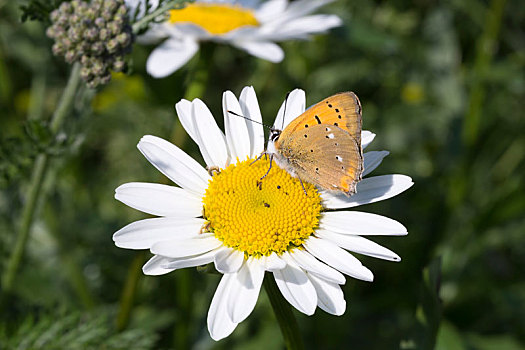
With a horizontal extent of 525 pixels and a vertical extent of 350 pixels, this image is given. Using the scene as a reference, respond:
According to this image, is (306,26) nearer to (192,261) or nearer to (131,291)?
(131,291)

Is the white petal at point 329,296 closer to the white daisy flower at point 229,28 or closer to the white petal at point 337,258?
the white petal at point 337,258

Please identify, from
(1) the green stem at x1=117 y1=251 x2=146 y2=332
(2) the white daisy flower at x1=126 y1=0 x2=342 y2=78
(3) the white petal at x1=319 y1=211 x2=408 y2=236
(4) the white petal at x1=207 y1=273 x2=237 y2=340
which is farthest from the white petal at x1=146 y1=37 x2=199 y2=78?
(4) the white petal at x1=207 y1=273 x2=237 y2=340

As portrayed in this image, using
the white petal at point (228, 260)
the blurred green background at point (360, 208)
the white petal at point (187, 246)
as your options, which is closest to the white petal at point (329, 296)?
the white petal at point (228, 260)

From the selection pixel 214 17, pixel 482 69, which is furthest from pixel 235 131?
pixel 482 69

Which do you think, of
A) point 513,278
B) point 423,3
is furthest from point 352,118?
point 423,3

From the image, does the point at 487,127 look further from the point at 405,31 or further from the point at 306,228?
the point at 306,228
